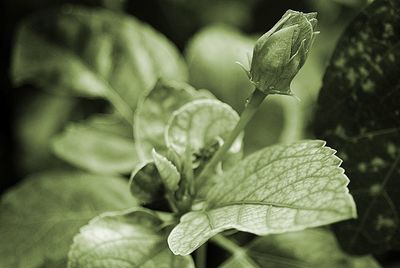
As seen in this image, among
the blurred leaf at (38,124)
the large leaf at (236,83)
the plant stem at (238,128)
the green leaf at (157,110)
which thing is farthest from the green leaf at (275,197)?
the blurred leaf at (38,124)

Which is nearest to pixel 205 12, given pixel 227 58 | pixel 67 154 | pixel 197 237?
pixel 227 58

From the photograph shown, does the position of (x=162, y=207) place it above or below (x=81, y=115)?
above

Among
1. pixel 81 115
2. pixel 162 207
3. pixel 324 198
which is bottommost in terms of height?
pixel 81 115

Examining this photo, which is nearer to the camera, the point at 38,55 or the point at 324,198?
the point at 324,198

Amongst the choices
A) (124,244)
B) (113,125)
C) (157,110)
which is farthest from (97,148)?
(124,244)

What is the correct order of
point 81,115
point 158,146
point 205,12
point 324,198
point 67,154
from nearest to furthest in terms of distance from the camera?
1. point 324,198
2. point 158,146
3. point 67,154
4. point 81,115
5. point 205,12

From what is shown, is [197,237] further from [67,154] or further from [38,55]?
[38,55]

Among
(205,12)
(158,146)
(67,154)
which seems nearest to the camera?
(158,146)

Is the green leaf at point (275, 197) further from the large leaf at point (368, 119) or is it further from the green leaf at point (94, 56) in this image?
the green leaf at point (94, 56)
